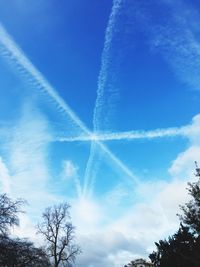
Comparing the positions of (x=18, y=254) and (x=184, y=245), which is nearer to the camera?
(x=18, y=254)

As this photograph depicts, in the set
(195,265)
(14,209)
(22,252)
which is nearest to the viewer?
(22,252)

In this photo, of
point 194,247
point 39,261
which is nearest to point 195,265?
point 194,247

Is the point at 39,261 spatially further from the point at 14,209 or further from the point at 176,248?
the point at 176,248

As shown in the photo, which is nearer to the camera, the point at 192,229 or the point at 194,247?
the point at 194,247

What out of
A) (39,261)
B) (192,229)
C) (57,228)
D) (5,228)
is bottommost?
(39,261)

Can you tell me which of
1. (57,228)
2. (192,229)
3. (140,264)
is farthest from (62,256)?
(192,229)

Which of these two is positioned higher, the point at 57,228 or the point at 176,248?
the point at 57,228

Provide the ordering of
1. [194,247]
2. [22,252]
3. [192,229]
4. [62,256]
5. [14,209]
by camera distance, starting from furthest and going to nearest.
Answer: [62,256] < [192,229] < [194,247] < [14,209] < [22,252]

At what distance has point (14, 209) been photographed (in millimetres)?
14125

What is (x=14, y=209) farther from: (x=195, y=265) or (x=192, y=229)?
(x=192, y=229)

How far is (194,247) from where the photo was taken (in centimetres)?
2348

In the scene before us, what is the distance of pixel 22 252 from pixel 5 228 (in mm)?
1245

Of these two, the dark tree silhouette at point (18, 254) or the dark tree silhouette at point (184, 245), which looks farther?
the dark tree silhouette at point (184, 245)

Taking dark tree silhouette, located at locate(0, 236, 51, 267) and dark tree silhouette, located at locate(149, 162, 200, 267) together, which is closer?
dark tree silhouette, located at locate(0, 236, 51, 267)
